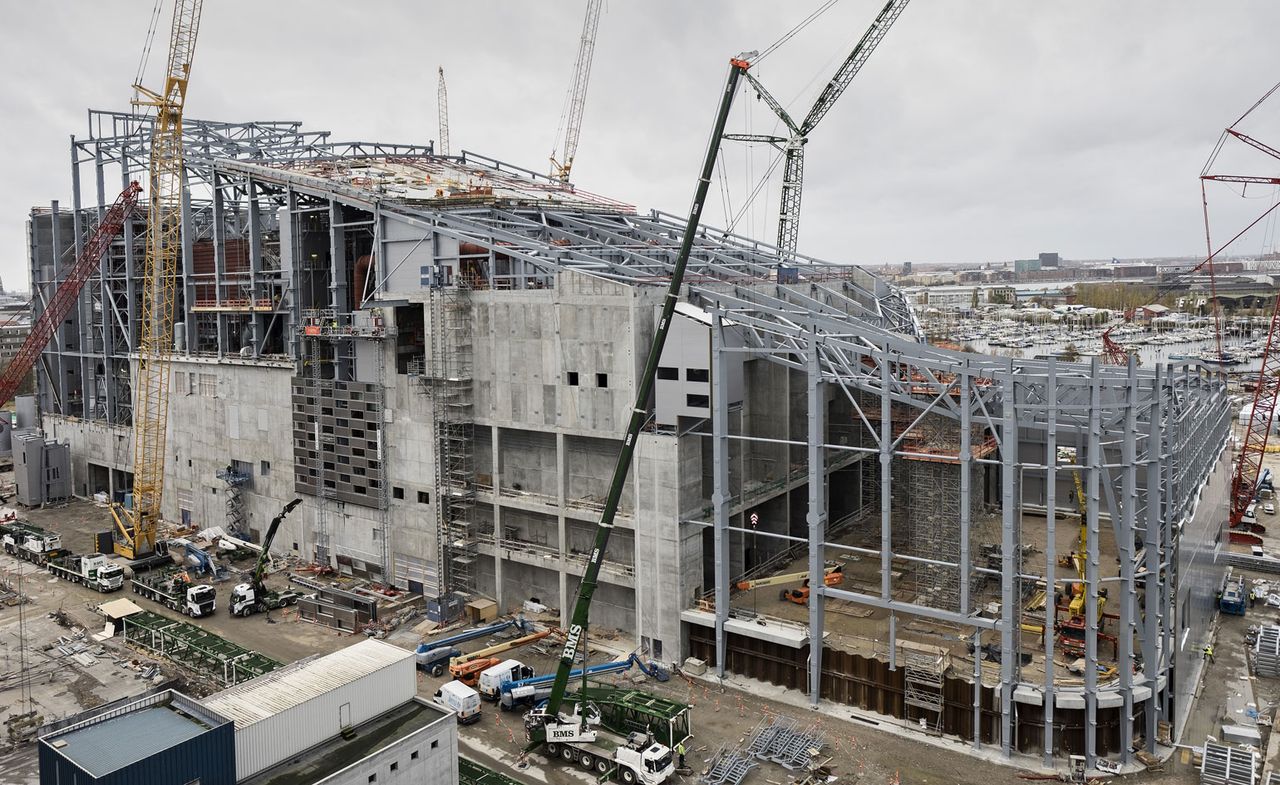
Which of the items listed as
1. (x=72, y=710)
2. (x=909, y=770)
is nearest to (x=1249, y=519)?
(x=909, y=770)

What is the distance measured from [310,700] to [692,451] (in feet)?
61.9

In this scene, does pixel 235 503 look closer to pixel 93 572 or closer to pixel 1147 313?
pixel 93 572

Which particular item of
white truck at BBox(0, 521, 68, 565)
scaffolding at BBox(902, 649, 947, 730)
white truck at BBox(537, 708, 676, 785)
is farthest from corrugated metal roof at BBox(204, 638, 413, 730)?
white truck at BBox(0, 521, 68, 565)

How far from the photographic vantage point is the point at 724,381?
131 ft

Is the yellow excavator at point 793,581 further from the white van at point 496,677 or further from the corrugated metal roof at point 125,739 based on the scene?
the corrugated metal roof at point 125,739

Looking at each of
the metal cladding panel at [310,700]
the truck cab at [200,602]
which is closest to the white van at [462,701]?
the metal cladding panel at [310,700]

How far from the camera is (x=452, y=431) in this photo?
4831cm

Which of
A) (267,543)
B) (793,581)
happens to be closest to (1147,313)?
(793,581)

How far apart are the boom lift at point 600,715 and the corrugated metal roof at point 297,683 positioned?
19.4ft

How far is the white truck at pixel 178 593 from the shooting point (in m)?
49.1

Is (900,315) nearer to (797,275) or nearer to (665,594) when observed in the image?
(797,275)

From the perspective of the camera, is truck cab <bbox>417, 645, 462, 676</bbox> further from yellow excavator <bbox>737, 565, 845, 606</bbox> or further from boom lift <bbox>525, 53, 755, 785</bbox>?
yellow excavator <bbox>737, 565, 845, 606</bbox>

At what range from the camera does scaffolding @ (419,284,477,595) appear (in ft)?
156

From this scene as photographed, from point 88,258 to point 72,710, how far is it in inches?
1740
